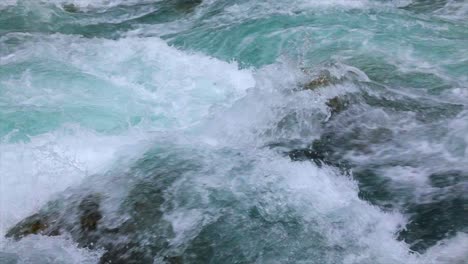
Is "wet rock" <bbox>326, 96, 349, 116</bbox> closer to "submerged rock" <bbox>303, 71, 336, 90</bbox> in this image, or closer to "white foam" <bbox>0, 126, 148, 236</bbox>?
"submerged rock" <bbox>303, 71, 336, 90</bbox>

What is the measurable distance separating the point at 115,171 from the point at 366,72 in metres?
3.57

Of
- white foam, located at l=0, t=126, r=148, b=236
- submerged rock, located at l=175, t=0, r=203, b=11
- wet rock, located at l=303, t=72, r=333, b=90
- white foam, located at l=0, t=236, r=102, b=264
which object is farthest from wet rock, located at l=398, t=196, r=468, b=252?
submerged rock, located at l=175, t=0, r=203, b=11

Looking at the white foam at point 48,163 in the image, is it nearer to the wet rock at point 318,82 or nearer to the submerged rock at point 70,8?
the wet rock at point 318,82

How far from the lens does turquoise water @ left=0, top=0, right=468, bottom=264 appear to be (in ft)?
13.6

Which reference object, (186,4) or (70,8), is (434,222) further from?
(70,8)

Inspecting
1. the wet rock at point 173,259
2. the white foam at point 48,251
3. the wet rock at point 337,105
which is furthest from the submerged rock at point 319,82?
the white foam at point 48,251

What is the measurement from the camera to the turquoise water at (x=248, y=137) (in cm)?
414

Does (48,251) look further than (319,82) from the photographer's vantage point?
No

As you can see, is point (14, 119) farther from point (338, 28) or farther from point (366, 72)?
point (338, 28)

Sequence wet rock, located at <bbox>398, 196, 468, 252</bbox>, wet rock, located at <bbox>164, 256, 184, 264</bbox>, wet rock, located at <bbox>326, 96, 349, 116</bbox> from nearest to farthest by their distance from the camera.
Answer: wet rock, located at <bbox>164, 256, 184, 264</bbox>, wet rock, located at <bbox>398, 196, 468, 252</bbox>, wet rock, located at <bbox>326, 96, 349, 116</bbox>

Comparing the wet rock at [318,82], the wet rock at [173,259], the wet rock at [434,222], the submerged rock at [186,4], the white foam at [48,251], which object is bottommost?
the white foam at [48,251]

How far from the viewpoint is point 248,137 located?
18.3 feet

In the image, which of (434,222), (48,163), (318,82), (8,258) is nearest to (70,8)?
(48,163)

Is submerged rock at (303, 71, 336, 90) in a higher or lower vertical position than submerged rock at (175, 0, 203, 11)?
higher
